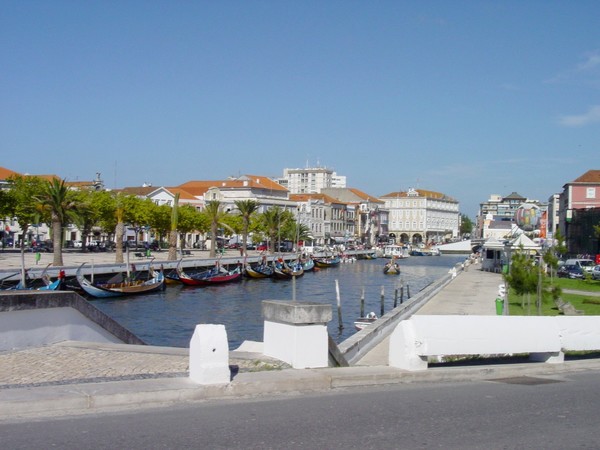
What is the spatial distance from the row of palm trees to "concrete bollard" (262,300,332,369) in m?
38.2

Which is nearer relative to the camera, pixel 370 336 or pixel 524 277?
pixel 370 336

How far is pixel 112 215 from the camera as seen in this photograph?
94.9 meters

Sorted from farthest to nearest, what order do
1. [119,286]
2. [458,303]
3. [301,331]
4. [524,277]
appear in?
1. [119,286]
2. [458,303]
3. [524,277]
4. [301,331]

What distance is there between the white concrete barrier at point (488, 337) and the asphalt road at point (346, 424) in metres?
1.31

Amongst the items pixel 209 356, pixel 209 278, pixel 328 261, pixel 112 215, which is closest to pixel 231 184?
pixel 328 261

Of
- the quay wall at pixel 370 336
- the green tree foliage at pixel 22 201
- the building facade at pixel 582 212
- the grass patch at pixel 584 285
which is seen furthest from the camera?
the building facade at pixel 582 212

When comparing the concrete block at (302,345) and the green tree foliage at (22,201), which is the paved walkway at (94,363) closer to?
the concrete block at (302,345)

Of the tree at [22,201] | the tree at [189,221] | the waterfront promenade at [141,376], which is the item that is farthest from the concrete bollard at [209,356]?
the tree at [189,221]

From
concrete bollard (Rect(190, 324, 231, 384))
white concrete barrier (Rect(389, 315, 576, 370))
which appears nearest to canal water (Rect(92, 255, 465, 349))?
white concrete barrier (Rect(389, 315, 576, 370))

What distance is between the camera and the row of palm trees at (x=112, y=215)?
206 ft

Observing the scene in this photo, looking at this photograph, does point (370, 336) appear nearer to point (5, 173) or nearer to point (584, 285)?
point (584, 285)

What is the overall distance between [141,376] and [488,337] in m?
6.15

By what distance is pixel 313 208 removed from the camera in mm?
Result: 181375

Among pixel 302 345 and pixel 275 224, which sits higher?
pixel 275 224
